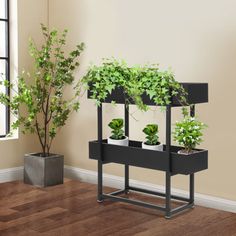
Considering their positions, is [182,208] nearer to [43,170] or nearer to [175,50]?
[175,50]

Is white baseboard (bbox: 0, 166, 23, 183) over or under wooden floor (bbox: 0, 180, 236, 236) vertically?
over

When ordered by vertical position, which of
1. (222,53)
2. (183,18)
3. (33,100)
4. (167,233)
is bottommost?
(167,233)

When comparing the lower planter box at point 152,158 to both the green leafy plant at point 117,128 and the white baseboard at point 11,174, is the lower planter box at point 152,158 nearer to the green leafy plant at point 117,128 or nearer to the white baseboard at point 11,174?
the green leafy plant at point 117,128

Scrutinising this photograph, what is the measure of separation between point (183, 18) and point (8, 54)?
5.49 feet

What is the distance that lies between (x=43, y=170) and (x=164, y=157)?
4.19ft

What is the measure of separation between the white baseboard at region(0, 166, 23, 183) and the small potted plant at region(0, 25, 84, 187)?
0.19 meters

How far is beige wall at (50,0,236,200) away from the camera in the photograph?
368cm

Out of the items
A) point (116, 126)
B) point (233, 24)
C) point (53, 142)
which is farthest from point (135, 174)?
point (233, 24)

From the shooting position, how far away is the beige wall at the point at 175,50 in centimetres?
368

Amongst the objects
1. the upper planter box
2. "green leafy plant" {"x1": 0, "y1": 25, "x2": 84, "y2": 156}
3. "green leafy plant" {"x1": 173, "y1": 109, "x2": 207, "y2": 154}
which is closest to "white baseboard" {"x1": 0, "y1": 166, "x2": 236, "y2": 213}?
"green leafy plant" {"x1": 0, "y1": 25, "x2": 84, "y2": 156}

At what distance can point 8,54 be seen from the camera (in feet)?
15.4

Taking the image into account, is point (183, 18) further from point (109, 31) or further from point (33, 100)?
point (33, 100)

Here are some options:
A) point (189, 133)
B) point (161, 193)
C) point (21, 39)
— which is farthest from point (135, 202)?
point (21, 39)

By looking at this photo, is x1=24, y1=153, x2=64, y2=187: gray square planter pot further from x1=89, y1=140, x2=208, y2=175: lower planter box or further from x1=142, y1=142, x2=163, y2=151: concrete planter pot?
x1=142, y1=142, x2=163, y2=151: concrete planter pot
